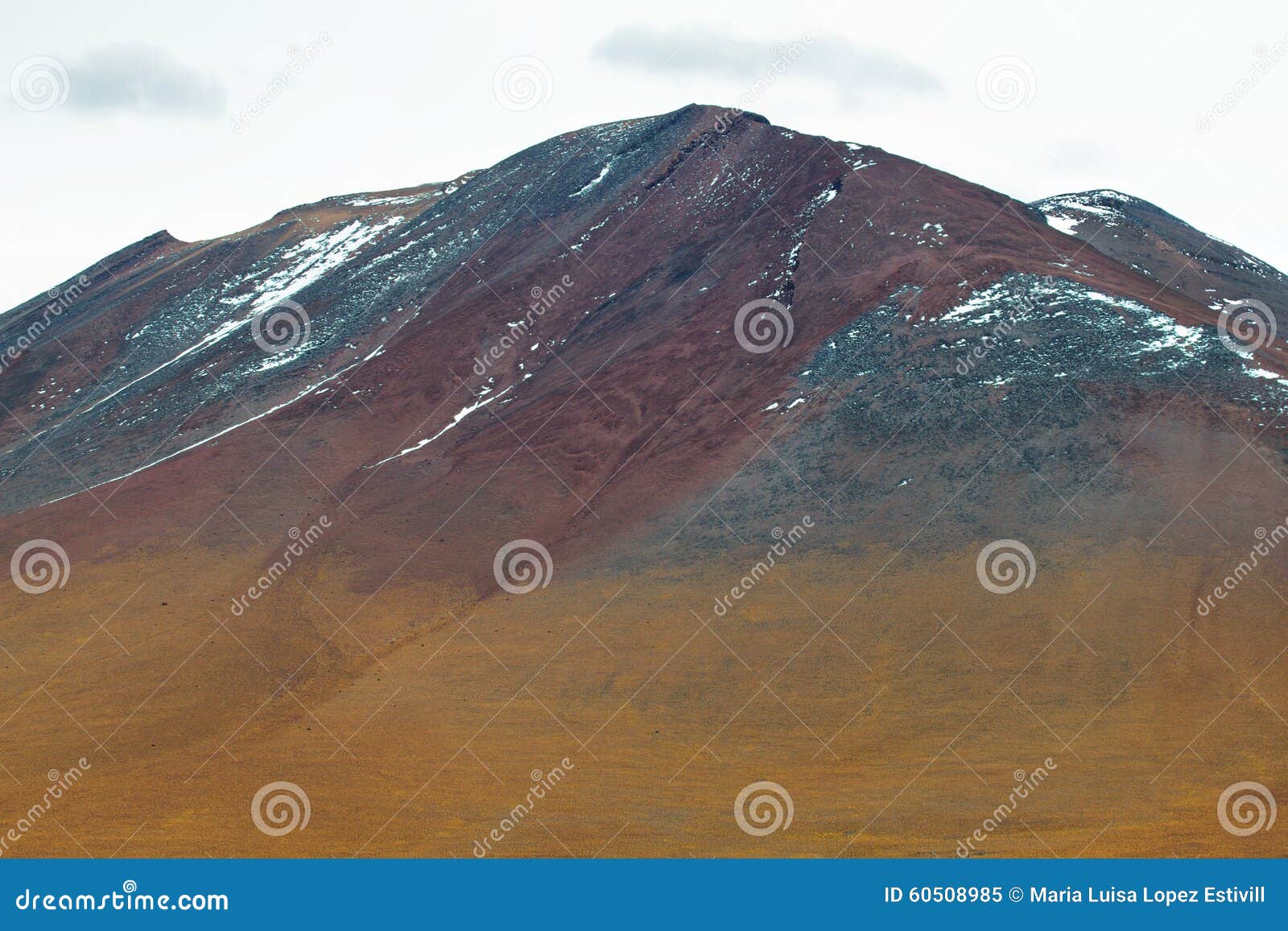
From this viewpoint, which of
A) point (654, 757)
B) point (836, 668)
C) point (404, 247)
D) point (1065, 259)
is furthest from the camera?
point (404, 247)

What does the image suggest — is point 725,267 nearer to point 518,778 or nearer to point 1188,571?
point 1188,571

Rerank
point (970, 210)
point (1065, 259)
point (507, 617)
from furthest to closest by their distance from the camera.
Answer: point (970, 210), point (1065, 259), point (507, 617)

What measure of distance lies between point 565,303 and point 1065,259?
97.3ft

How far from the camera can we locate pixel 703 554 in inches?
1943

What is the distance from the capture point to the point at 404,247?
96.0 metres

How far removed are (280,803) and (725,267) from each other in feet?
137

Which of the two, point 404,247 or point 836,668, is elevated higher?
point 404,247

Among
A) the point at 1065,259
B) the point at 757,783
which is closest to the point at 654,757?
the point at 757,783

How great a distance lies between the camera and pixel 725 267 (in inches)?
2726

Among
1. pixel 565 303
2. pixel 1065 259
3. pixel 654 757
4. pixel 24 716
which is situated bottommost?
pixel 24 716

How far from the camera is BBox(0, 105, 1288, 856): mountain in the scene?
3644cm

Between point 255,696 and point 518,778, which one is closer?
point 518,778

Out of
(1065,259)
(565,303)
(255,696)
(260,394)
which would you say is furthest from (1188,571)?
(260,394)

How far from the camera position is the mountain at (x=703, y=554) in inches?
1435
